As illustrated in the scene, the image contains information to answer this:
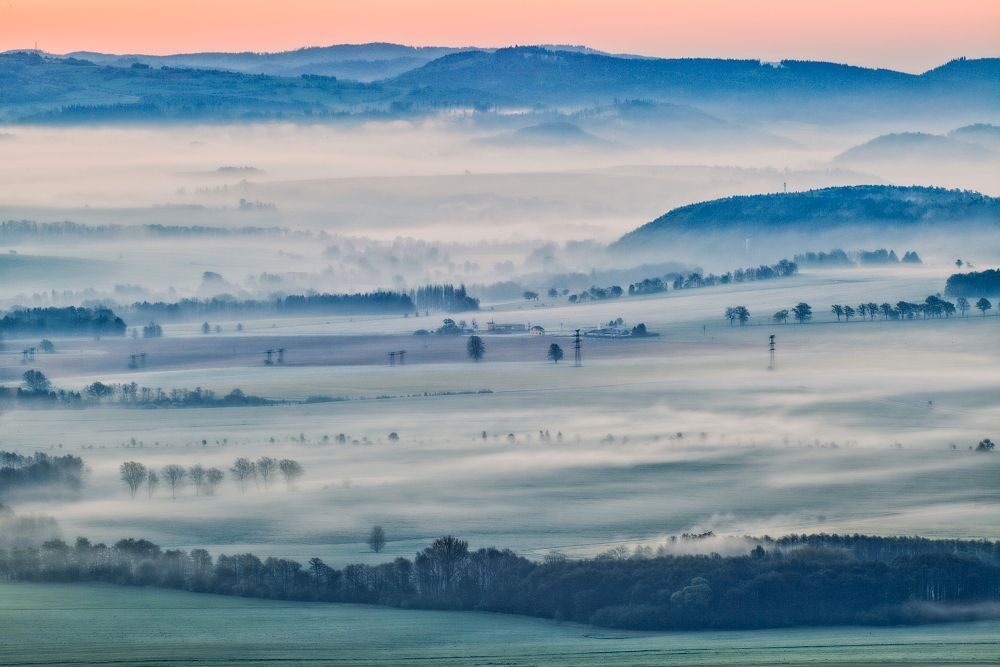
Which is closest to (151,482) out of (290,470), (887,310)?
(290,470)

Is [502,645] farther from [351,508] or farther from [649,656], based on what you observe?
[351,508]

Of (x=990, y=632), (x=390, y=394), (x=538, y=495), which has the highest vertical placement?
(x=390, y=394)

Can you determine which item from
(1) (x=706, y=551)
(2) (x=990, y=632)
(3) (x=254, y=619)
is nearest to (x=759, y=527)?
(1) (x=706, y=551)

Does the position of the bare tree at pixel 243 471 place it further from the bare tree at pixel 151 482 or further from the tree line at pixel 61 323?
the tree line at pixel 61 323

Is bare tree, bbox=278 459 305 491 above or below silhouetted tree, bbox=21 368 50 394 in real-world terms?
below

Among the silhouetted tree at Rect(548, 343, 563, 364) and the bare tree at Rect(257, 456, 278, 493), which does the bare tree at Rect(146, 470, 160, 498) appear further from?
the silhouetted tree at Rect(548, 343, 563, 364)

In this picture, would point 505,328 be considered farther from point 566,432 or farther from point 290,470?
point 290,470

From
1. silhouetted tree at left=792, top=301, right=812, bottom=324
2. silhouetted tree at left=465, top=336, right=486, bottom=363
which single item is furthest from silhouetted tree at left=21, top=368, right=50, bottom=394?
silhouetted tree at left=792, top=301, right=812, bottom=324
